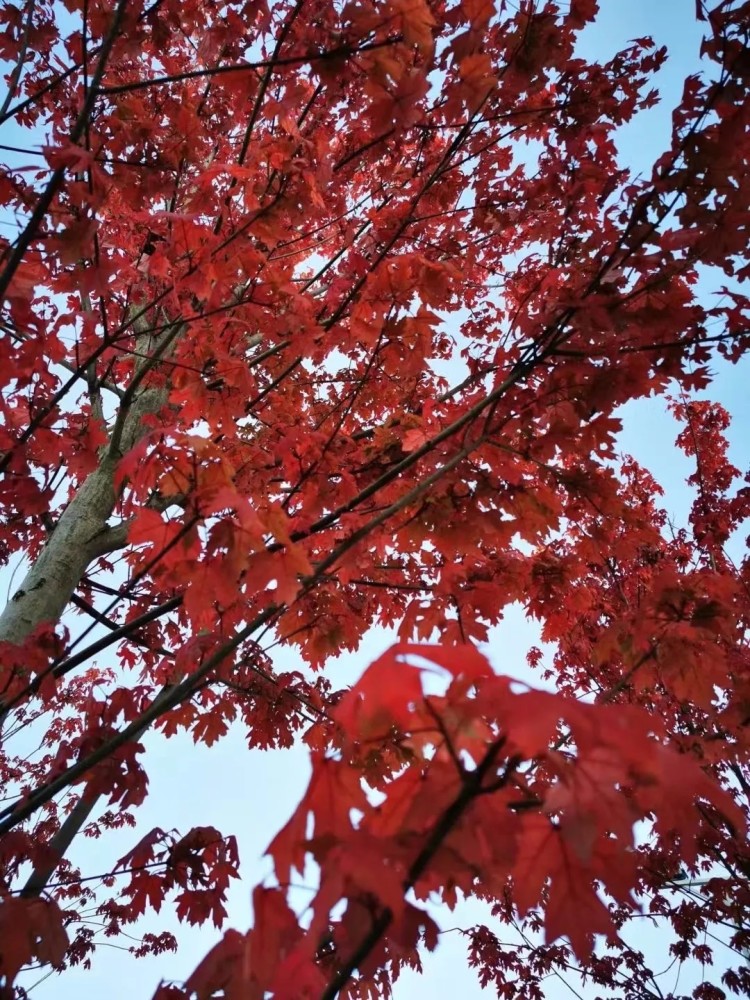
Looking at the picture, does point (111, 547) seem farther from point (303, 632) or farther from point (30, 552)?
point (303, 632)

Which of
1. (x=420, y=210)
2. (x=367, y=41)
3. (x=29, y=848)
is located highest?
(x=420, y=210)

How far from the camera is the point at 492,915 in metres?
7.18

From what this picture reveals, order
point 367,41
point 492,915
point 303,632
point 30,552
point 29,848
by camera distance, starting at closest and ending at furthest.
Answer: point 29,848, point 367,41, point 303,632, point 30,552, point 492,915

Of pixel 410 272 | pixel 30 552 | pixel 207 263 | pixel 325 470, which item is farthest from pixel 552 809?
pixel 30 552

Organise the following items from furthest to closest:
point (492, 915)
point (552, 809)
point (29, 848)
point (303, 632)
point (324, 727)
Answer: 1. point (492, 915)
2. point (324, 727)
3. point (303, 632)
4. point (29, 848)
5. point (552, 809)

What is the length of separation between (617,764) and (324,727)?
337 centimetres

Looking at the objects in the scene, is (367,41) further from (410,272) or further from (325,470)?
(325,470)

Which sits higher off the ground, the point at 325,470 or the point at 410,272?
the point at 410,272

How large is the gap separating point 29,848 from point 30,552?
2742 millimetres

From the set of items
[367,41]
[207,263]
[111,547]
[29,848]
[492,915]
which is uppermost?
[367,41]

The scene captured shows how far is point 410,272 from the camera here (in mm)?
3166

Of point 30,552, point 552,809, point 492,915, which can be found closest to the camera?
point 552,809

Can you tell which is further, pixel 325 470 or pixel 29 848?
pixel 325 470

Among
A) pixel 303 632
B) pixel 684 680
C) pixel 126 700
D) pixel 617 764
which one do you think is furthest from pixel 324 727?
pixel 617 764
